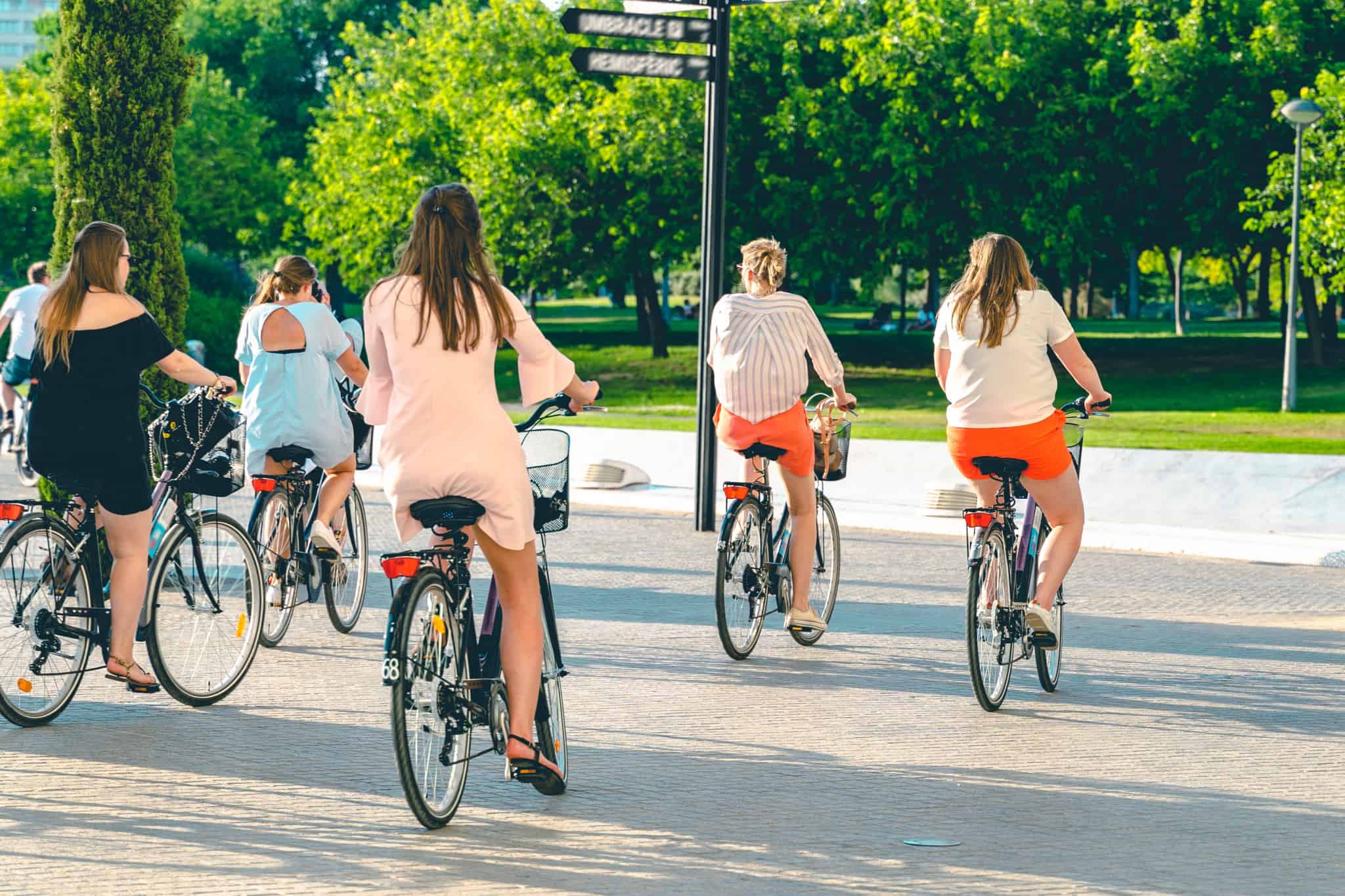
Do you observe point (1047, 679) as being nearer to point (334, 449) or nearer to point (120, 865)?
point (334, 449)

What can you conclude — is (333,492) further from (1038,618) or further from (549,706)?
(1038,618)

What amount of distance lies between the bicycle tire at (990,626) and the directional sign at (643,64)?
617 cm

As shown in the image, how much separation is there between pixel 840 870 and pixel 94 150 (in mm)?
6818

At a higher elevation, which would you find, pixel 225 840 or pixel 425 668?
pixel 425 668

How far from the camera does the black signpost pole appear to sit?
43.5 ft

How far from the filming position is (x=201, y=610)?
6879mm

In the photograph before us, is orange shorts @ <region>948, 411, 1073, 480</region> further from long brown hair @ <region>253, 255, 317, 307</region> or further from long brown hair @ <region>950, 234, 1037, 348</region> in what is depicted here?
long brown hair @ <region>253, 255, 317, 307</region>

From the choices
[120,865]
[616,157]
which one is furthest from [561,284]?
[120,865]

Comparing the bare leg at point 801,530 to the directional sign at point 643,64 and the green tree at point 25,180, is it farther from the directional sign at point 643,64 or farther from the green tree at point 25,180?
the green tree at point 25,180

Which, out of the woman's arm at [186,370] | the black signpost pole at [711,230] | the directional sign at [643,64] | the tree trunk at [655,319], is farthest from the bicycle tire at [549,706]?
the tree trunk at [655,319]

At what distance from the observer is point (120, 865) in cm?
471

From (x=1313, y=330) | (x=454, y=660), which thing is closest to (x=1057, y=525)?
(x=454, y=660)

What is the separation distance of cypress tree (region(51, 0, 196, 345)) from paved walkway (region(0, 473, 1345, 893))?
2.51 meters

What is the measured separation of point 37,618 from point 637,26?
7.65 m
